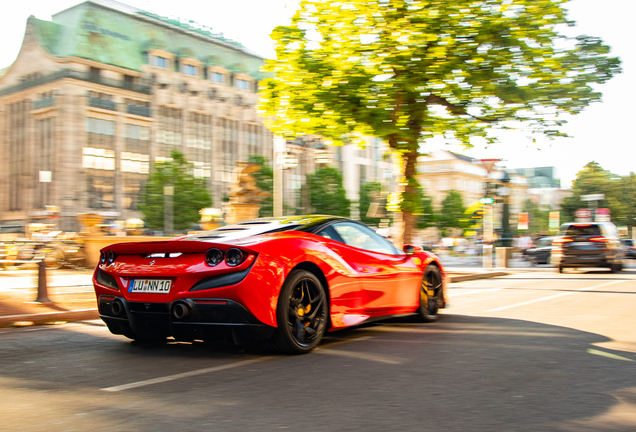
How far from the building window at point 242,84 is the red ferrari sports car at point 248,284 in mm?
81382

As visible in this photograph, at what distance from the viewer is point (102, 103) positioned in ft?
228

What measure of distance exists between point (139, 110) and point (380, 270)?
7140 centimetres

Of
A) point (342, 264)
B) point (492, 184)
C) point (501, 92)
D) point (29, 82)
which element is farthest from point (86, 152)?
point (342, 264)

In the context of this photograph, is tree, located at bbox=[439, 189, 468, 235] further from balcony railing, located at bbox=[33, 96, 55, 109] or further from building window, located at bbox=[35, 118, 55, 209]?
balcony railing, located at bbox=[33, 96, 55, 109]

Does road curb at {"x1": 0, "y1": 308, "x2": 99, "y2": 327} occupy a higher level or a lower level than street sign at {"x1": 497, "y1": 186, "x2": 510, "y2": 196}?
lower

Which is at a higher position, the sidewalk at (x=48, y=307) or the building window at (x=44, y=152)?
the building window at (x=44, y=152)

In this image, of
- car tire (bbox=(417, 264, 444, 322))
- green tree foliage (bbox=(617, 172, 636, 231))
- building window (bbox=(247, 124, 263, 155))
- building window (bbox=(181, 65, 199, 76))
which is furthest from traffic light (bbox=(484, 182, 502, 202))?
building window (bbox=(247, 124, 263, 155))

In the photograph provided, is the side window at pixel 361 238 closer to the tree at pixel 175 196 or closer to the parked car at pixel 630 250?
the parked car at pixel 630 250

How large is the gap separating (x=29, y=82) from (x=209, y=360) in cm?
7359

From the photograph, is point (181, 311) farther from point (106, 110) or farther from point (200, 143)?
point (200, 143)

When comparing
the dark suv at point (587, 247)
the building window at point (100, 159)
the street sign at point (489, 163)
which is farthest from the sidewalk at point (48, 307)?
the building window at point (100, 159)

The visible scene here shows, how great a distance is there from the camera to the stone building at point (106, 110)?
6634cm

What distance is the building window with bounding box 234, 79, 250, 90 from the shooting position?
8506cm

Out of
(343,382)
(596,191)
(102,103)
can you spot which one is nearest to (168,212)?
(102,103)
